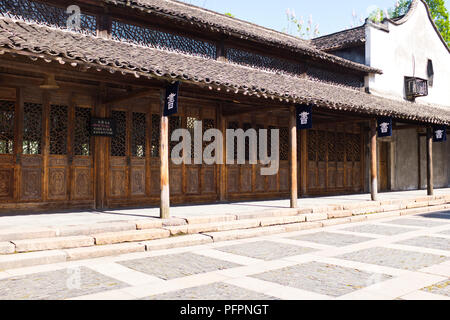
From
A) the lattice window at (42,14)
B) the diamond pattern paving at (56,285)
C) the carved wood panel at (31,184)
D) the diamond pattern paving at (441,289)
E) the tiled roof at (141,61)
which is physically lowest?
the diamond pattern paving at (441,289)

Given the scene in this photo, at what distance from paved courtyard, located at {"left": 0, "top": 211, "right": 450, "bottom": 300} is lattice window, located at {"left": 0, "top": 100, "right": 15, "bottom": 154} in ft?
13.7

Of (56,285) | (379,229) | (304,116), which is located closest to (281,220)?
(379,229)

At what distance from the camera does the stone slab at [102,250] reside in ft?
20.3

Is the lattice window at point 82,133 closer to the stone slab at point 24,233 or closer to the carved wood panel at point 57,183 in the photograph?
the carved wood panel at point 57,183

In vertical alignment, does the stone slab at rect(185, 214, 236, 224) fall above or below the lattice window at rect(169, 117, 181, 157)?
below

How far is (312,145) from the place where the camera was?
15.3 m

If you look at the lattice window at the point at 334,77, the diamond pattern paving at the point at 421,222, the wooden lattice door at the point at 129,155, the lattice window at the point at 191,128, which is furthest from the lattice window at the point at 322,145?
the wooden lattice door at the point at 129,155

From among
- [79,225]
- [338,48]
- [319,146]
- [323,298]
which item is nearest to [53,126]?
[79,225]

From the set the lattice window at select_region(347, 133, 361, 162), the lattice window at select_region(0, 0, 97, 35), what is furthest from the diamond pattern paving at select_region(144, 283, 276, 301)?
the lattice window at select_region(347, 133, 361, 162)

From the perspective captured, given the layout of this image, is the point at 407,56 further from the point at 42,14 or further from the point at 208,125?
the point at 42,14

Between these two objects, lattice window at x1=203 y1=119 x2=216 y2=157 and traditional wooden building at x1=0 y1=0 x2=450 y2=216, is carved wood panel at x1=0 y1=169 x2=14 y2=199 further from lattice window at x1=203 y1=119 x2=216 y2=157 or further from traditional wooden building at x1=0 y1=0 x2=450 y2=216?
lattice window at x1=203 y1=119 x2=216 y2=157

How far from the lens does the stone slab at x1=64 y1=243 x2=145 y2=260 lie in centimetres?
618

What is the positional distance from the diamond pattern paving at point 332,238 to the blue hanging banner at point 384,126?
5.78m
